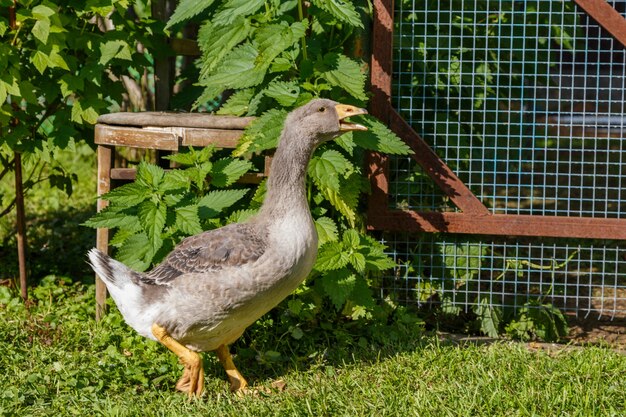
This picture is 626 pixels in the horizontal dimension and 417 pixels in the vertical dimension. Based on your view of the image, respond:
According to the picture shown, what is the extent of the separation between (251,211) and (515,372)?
1.65 meters

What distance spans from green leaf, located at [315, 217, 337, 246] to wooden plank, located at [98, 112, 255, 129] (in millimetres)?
704

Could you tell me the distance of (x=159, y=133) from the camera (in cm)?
525

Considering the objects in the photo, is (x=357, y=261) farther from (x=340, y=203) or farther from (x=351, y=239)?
(x=340, y=203)

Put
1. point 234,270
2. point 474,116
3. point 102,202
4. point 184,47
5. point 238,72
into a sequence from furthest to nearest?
point 184,47
point 474,116
point 102,202
point 238,72
point 234,270

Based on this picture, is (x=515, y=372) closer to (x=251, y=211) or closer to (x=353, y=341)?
(x=353, y=341)

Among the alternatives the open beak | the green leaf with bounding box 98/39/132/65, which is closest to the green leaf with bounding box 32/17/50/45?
the green leaf with bounding box 98/39/132/65

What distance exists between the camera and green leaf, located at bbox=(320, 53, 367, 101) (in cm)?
493

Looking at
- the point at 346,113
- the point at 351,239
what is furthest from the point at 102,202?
the point at 346,113

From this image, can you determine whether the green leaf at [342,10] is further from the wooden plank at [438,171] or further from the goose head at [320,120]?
the wooden plank at [438,171]

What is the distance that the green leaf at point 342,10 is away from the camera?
15.8ft

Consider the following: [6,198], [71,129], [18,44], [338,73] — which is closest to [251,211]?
[338,73]

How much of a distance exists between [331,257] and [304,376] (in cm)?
67

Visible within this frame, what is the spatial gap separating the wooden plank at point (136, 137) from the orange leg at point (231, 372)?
124 cm

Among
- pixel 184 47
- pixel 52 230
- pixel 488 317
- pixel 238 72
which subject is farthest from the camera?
pixel 52 230
